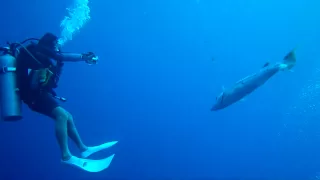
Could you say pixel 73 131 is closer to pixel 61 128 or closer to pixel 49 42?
pixel 61 128

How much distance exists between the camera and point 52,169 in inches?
920

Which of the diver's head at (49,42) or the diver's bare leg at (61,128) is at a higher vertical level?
the diver's head at (49,42)

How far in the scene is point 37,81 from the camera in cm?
535

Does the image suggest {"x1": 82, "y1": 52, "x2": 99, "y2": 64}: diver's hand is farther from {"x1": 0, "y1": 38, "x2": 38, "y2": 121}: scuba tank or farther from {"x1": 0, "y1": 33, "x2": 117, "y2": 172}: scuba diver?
{"x1": 0, "y1": 38, "x2": 38, "y2": 121}: scuba tank

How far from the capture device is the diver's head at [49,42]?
18.2ft

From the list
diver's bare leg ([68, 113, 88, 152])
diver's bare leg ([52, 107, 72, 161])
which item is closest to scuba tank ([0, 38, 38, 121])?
diver's bare leg ([52, 107, 72, 161])

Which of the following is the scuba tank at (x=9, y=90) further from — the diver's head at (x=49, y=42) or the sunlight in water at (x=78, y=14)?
the sunlight in water at (x=78, y=14)

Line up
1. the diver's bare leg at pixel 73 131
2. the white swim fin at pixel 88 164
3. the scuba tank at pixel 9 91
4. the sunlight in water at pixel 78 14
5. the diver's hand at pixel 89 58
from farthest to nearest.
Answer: the sunlight in water at pixel 78 14 → the diver's bare leg at pixel 73 131 → the diver's hand at pixel 89 58 → the white swim fin at pixel 88 164 → the scuba tank at pixel 9 91

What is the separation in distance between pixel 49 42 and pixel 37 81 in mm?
780

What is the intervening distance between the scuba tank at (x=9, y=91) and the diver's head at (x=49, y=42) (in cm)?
60

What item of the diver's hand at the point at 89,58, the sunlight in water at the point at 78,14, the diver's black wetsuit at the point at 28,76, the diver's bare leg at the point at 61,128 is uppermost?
the sunlight in water at the point at 78,14

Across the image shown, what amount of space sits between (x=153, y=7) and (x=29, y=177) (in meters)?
17.3

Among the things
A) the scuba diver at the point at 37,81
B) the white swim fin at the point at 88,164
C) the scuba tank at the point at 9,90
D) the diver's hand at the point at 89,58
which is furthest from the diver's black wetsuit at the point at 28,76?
the white swim fin at the point at 88,164

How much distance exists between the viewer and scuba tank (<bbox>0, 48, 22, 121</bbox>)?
17.3 feet
